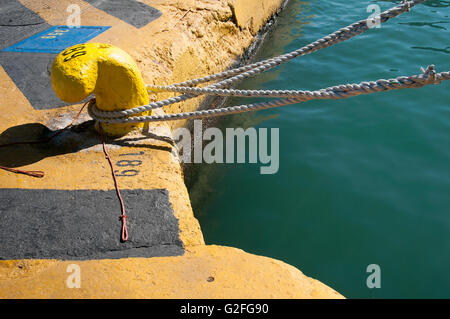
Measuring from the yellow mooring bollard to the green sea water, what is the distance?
3.70ft

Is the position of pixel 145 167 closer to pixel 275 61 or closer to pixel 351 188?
pixel 275 61

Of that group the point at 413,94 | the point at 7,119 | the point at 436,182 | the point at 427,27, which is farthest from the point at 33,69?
the point at 427,27

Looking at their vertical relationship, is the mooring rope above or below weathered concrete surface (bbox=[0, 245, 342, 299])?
above

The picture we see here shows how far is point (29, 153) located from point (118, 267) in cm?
130

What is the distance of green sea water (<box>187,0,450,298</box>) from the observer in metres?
2.78

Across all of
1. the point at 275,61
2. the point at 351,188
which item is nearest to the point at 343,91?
the point at 275,61

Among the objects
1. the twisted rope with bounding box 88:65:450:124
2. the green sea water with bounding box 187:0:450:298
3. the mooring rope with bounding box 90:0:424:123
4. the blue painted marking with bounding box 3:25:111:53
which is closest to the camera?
the twisted rope with bounding box 88:65:450:124

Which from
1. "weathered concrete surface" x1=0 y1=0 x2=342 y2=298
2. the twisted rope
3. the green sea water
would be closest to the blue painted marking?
"weathered concrete surface" x1=0 y1=0 x2=342 y2=298

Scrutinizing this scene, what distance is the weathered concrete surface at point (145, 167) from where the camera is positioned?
1.74 meters

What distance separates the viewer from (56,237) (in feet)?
6.64

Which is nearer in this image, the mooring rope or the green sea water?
the mooring rope

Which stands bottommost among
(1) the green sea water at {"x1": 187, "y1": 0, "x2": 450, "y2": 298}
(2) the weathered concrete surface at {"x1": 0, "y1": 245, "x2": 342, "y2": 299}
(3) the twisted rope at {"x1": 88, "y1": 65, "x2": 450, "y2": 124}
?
(1) the green sea water at {"x1": 187, "y1": 0, "x2": 450, "y2": 298}

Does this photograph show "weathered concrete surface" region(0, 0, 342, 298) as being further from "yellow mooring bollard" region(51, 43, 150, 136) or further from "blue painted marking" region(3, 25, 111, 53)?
"yellow mooring bollard" region(51, 43, 150, 136)
